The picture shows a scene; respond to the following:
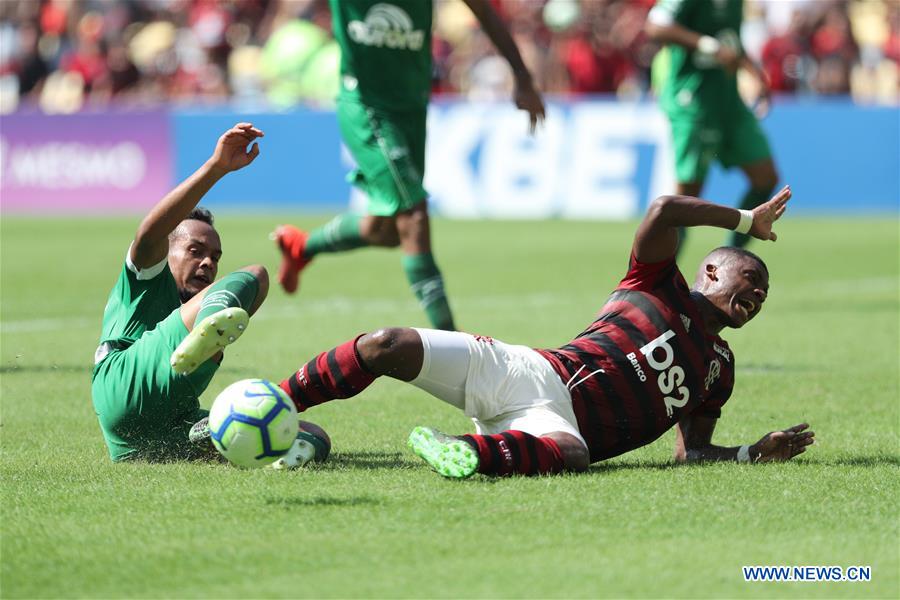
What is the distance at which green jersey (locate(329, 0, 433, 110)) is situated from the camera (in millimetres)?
8820

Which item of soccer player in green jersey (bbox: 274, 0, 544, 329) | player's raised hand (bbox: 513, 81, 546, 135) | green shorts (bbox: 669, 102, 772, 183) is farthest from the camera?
green shorts (bbox: 669, 102, 772, 183)

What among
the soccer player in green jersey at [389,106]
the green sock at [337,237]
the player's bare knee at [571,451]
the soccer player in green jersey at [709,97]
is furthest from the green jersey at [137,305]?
the soccer player in green jersey at [709,97]

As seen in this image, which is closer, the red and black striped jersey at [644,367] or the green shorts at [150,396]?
the green shorts at [150,396]

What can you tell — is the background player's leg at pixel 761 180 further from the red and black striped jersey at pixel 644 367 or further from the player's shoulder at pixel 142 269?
the player's shoulder at pixel 142 269

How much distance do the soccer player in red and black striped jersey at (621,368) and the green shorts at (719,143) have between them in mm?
5138

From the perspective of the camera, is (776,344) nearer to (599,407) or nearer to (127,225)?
(599,407)

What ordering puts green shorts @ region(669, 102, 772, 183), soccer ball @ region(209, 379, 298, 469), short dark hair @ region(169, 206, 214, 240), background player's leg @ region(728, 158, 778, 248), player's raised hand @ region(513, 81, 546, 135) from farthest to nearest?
green shorts @ region(669, 102, 772, 183) → background player's leg @ region(728, 158, 778, 248) → player's raised hand @ region(513, 81, 546, 135) → short dark hair @ region(169, 206, 214, 240) → soccer ball @ region(209, 379, 298, 469)

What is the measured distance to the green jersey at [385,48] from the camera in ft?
28.9

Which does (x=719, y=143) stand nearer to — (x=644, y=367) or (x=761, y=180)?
(x=761, y=180)

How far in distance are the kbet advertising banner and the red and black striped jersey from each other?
1778 centimetres

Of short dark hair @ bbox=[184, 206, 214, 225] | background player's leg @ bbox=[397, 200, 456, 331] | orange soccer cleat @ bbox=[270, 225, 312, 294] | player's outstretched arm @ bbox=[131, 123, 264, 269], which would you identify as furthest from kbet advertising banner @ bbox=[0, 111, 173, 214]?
player's outstretched arm @ bbox=[131, 123, 264, 269]

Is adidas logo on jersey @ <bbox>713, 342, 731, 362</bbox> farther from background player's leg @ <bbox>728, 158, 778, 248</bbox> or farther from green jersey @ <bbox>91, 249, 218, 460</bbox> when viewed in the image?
background player's leg @ <bbox>728, 158, 778, 248</bbox>

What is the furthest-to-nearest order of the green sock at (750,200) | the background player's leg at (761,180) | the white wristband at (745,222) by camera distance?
1. the background player's leg at (761,180)
2. the green sock at (750,200)
3. the white wristband at (745,222)

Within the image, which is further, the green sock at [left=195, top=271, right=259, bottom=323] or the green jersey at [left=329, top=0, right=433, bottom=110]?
the green jersey at [left=329, top=0, right=433, bottom=110]
